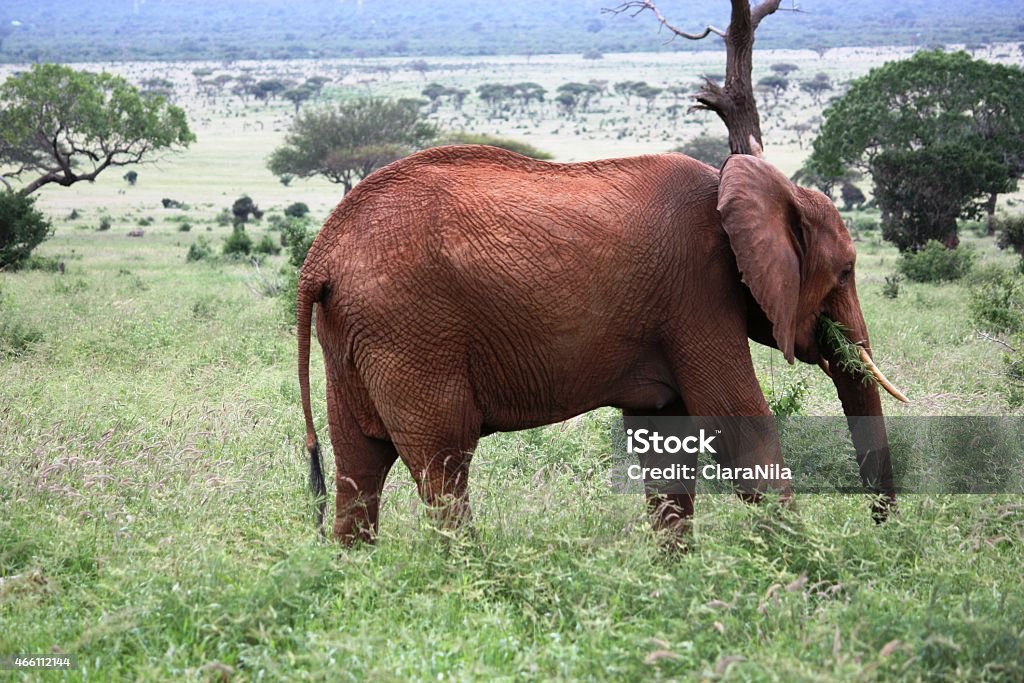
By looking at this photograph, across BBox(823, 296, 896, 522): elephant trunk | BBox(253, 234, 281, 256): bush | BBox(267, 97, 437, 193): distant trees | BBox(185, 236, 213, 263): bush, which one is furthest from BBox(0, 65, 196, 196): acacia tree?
BBox(823, 296, 896, 522): elephant trunk

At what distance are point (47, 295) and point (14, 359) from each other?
4916 mm

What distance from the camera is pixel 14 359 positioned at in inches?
385

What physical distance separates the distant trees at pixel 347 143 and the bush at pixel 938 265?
879 inches

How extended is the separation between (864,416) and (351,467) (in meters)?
2.46

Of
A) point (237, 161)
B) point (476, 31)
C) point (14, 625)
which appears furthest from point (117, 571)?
point (476, 31)

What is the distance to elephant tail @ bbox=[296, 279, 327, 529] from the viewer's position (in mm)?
5047

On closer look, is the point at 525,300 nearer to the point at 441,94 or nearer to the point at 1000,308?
the point at 1000,308

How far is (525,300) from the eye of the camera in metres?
4.93

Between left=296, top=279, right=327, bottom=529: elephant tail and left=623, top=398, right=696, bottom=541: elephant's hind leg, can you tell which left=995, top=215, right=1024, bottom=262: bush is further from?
left=296, top=279, right=327, bottom=529: elephant tail

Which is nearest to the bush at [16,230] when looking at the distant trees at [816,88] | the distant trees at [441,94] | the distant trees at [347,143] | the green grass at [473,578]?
the green grass at [473,578]

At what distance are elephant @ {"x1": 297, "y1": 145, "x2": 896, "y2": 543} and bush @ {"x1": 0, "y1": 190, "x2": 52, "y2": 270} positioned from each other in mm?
16275

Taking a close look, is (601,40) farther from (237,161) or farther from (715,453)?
(715,453)

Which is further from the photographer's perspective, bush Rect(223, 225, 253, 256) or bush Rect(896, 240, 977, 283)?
bush Rect(223, 225, 253, 256)

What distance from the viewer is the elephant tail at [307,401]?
5.05 m
